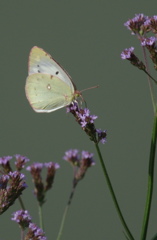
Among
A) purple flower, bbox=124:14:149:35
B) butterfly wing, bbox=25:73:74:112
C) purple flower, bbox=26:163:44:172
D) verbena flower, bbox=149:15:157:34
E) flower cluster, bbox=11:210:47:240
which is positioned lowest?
flower cluster, bbox=11:210:47:240

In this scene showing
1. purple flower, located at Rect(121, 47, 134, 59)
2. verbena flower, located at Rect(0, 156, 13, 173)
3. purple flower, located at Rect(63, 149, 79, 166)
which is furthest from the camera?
purple flower, located at Rect(63, 149, 79, 166)

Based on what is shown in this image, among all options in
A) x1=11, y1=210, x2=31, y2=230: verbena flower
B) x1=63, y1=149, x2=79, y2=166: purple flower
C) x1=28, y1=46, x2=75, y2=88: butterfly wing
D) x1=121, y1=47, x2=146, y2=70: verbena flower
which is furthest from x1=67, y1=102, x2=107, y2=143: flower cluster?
x1=63, y1=149, x2=79, y2=166: purple flower

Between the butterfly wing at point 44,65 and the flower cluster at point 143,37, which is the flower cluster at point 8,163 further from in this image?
the flower cluster at point 143,37

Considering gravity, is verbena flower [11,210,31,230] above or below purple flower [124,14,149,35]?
below

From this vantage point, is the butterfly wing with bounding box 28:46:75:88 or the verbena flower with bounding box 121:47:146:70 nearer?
the verbena flower with bounding box 121:47:146:70

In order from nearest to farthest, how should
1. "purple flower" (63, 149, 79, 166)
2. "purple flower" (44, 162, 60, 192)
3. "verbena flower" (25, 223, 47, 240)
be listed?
"verbena flower" (25, 223, 47, 240), "purple flower" (44, 162, 60, 192), "purple flower" (63, 149, 79, 166)

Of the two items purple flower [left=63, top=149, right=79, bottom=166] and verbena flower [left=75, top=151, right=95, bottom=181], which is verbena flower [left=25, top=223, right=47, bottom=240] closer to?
verbena flower [left=75, top=151, right=95, bottom=181]
